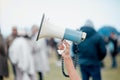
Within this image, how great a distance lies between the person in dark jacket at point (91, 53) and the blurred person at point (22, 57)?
1.26 metres

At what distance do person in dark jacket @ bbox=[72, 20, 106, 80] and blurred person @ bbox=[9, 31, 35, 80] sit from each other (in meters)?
1.26

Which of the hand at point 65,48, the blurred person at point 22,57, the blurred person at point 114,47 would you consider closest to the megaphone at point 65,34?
the hand at point 65,48

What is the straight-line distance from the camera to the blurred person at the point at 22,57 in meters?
8.67

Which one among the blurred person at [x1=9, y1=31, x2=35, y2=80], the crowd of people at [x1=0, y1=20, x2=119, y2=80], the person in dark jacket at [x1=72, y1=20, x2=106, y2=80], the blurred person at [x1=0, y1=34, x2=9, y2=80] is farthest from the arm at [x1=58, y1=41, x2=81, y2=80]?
the blurred person at [x1=9, y1=31, x2=35, y2=80]

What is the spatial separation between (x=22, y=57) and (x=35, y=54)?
2.53 feet

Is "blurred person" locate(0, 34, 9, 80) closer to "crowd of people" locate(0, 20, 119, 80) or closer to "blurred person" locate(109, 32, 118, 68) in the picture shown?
"crowd of people" locate(0, 20, 119, 80)

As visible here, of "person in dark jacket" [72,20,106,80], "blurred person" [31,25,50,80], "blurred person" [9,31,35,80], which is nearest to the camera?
"person in dark jacket" [72,20,106,80]

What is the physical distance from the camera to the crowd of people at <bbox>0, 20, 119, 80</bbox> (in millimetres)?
7703

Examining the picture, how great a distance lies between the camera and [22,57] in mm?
8734

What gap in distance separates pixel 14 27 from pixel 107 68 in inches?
184

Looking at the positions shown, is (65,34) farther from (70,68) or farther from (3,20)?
(3,20)

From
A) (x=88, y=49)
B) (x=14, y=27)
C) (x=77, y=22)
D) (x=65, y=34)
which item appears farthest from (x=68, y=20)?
(x=65, y=34)

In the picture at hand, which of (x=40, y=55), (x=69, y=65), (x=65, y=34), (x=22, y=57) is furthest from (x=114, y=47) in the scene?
(x=69, y=65)

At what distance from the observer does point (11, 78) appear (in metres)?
10.4
